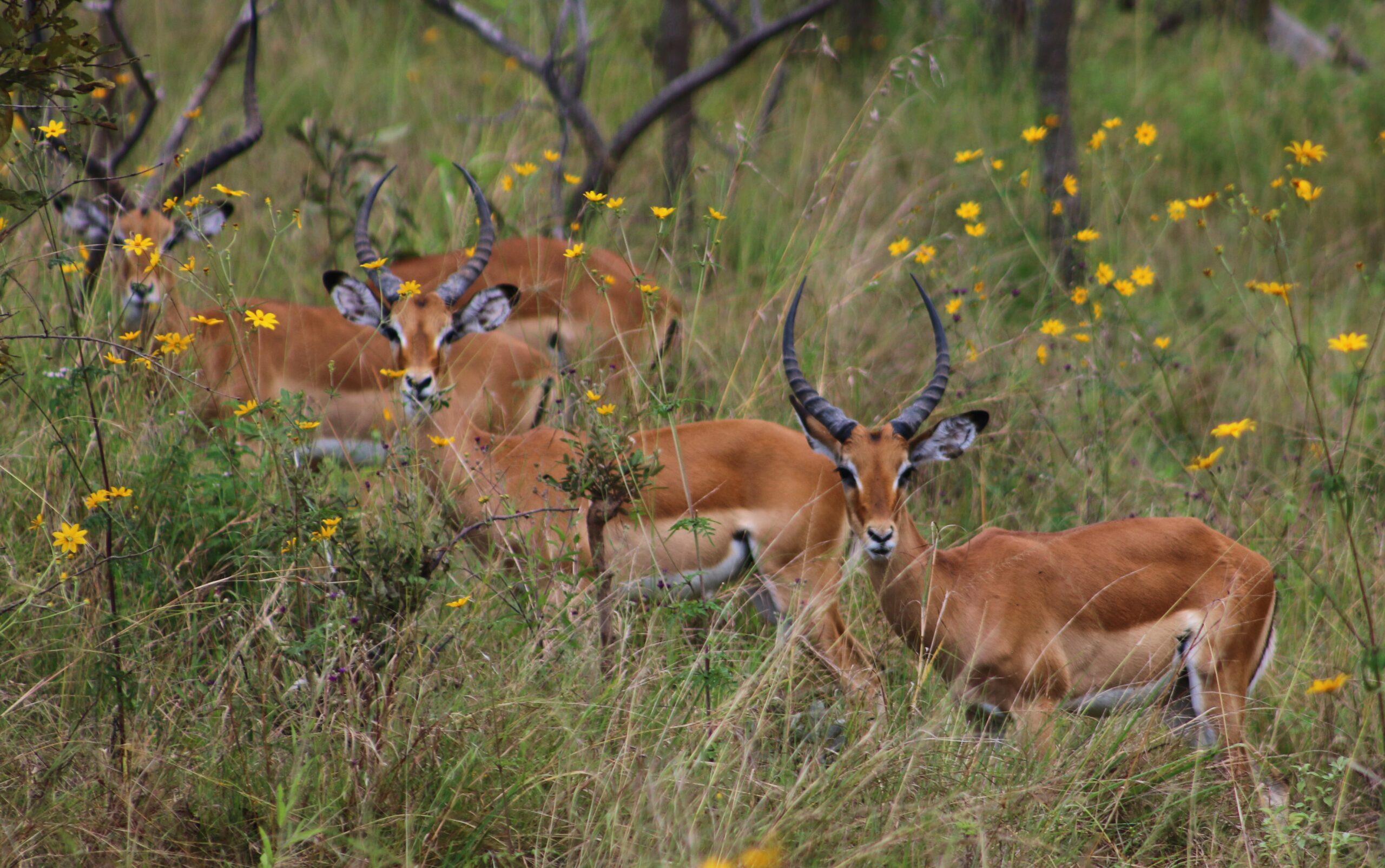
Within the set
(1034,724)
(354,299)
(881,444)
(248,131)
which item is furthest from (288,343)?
(1034,724)

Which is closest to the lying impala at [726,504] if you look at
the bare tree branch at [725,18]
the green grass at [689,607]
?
the green grass at [689,607]

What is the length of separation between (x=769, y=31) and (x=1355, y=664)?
15.6 ft

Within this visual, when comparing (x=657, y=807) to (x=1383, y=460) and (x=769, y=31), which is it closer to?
(x=1383, y=460)

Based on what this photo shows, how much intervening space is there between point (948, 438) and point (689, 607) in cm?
153

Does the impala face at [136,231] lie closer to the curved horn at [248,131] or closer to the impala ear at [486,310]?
Answer: the curved horn at [248,131]

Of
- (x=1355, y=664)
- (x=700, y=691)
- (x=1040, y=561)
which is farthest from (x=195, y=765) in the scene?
(x=1355, y=664)

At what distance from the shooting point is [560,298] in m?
6.58

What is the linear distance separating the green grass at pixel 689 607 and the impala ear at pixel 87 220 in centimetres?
15

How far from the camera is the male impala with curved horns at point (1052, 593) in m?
4.50

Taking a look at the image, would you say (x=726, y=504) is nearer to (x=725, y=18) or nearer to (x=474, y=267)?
(x=474, y=267)

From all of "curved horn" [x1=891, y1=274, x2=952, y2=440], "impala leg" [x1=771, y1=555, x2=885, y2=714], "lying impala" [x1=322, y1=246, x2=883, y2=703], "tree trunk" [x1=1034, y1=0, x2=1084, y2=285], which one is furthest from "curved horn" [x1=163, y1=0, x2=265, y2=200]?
"tree trunk" [x1=1034, y1=0, x2=1084, y2=285]

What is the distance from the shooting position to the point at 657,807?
9.59 feet

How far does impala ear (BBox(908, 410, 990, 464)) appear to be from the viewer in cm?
461

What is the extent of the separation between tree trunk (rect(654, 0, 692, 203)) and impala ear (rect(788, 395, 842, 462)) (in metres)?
3.79
